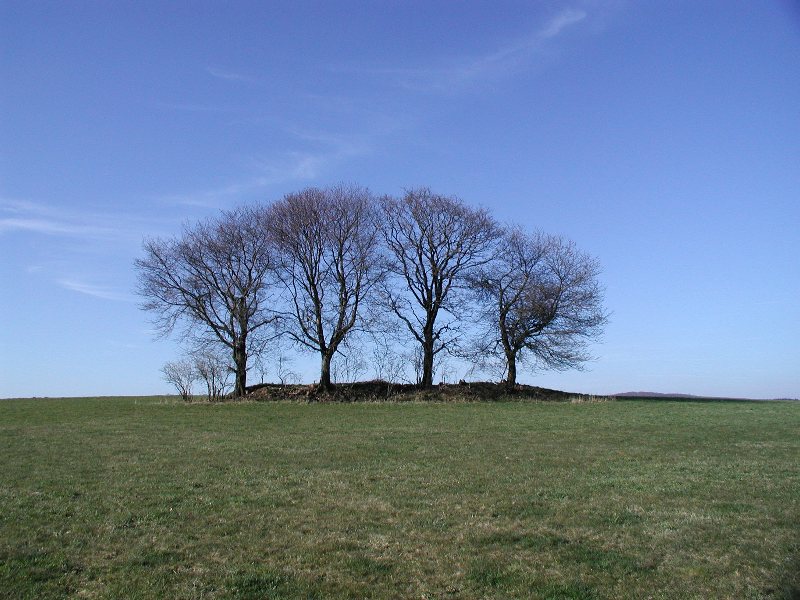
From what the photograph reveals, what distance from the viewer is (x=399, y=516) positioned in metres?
11.0

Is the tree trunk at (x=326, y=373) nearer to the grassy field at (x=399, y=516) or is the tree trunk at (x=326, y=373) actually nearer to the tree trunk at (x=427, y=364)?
the tree trunk at (x=427, y=364)

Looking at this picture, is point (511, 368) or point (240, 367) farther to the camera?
point (511, 368)

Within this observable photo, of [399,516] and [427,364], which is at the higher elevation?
[427,364]

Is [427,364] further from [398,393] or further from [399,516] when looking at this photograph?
[399,516]

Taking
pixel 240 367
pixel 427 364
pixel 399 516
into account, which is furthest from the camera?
pixel 427 364

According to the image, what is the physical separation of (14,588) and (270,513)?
427cm

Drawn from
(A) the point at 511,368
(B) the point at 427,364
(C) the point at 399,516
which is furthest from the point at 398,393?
(C) the point at 399,516

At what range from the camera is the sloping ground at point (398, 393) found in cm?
4156

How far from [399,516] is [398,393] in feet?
105

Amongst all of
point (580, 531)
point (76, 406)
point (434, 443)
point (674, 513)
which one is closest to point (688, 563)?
point (580, 531)

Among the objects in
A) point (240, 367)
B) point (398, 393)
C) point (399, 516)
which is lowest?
point (399, 516)

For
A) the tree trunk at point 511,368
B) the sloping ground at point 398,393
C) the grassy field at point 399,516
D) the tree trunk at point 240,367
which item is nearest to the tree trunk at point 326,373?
the sloping ground at point 398,393

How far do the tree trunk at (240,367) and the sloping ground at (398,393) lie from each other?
2.45ft

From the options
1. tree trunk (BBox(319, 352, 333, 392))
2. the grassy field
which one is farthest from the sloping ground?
the grassy field
